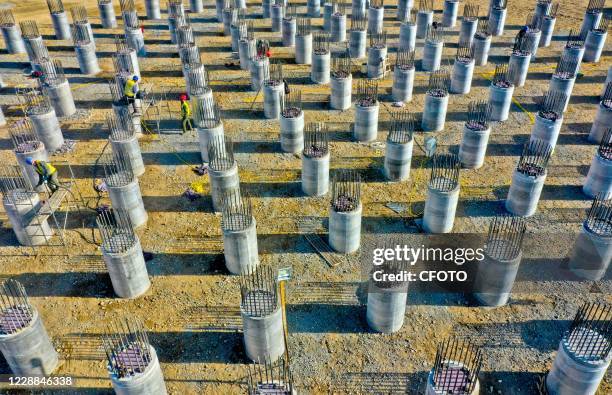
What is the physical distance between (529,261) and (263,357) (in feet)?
29.8

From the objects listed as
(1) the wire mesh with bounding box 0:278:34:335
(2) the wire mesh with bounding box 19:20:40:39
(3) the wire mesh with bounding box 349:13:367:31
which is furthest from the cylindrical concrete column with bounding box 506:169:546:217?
(2) the wire mesh with bounding box 19:20:40:39

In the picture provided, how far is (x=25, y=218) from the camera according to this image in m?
15.6

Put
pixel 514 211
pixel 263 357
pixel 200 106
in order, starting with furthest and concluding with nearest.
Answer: pixel 200 106
pixel 514 211
pixel 263 357

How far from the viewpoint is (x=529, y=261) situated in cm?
1538

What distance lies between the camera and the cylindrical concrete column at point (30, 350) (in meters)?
11.4

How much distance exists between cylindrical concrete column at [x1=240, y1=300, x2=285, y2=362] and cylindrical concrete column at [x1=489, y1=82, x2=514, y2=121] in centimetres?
1579

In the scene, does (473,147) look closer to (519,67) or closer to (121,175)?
(519,67)

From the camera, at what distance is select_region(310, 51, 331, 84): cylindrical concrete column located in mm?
25969

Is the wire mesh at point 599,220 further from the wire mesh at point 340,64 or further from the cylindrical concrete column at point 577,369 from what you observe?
the wire mesh at point 340,64

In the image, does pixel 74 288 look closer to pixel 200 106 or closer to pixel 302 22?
pixel 200 106

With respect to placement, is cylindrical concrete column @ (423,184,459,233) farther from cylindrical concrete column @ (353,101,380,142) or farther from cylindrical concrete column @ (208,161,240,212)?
cylindrical concrete column @ (208,161,240,212)

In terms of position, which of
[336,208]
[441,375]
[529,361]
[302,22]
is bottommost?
[529,361]

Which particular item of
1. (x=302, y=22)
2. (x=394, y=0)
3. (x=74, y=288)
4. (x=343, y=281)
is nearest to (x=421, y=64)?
(x=302, y=22)

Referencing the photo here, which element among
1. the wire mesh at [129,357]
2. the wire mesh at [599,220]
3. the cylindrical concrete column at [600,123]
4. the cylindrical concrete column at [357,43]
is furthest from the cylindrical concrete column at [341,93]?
the wire mesh at [129,357]
